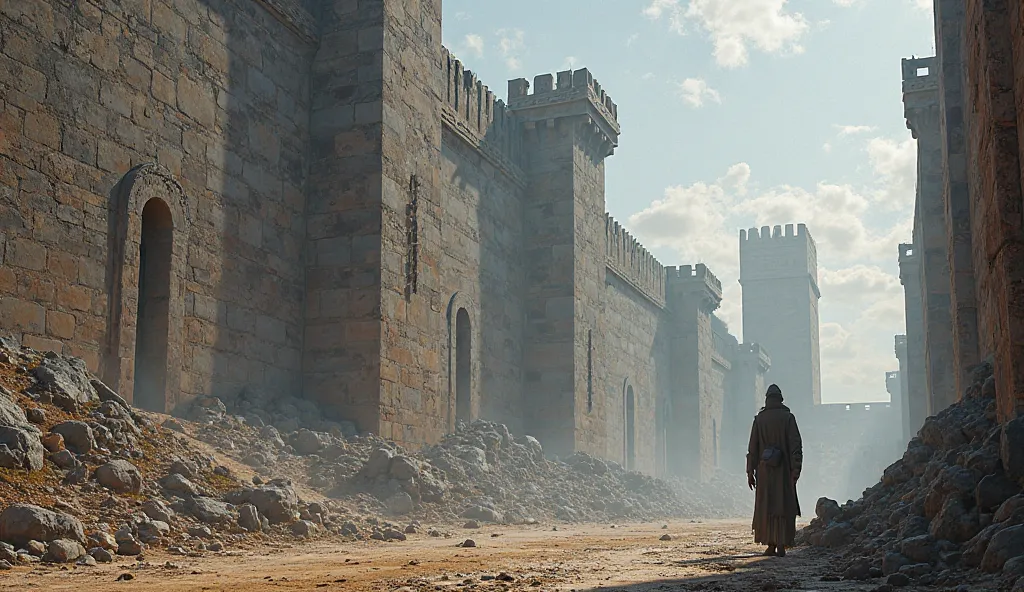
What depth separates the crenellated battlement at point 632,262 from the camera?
2814 cm

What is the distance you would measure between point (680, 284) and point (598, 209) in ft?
38.1

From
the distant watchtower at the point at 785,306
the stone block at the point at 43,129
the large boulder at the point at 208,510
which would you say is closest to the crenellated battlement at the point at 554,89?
the stone block at the point at 43,129

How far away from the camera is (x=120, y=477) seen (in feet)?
27.7

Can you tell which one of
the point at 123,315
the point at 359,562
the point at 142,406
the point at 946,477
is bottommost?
the point at 359,562

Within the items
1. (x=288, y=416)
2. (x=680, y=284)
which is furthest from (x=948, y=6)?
(x=680, y=284)

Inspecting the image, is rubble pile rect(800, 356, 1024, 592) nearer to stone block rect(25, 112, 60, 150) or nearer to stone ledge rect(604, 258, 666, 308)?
stone block rect(25, 112, 60, 150)

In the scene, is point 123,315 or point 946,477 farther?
point 123,315

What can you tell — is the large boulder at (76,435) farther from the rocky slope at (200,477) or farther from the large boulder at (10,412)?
the large boulder at (10,412)

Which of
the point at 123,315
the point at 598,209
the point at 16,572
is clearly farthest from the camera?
the point at 598,209

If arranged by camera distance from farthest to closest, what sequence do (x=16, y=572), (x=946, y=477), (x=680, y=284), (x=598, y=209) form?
(x=680, y=284)
(x=598, y=209)
(x=946, y=477)
(x=16, y=572)

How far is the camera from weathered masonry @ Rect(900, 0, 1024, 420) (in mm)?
6980

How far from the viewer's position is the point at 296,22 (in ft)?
48.2

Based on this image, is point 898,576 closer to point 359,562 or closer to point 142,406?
point 359,562

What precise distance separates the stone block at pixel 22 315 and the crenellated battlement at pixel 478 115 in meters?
10.0
